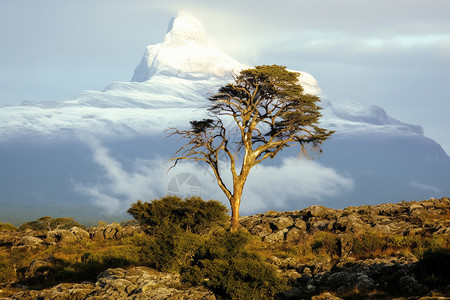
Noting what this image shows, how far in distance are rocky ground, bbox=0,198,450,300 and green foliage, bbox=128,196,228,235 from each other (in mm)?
2170

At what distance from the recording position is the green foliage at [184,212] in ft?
99.7

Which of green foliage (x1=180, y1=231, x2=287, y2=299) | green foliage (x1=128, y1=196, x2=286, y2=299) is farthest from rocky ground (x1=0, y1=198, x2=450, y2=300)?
green foliage (x1=128, y1=196, x2=286, y2=299)

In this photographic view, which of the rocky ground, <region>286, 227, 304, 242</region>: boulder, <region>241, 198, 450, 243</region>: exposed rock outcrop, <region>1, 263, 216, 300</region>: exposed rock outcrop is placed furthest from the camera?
<region>286, 227, 304, 242</region>: boulder

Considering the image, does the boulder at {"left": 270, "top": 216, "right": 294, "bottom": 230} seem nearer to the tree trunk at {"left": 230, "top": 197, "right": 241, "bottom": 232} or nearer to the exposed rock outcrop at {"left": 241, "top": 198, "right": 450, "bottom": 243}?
the exposed rock outcrop at {"left": 241, "top": 198, "right": 450, "bottom": 243}

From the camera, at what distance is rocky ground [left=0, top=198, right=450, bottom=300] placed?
13961mm

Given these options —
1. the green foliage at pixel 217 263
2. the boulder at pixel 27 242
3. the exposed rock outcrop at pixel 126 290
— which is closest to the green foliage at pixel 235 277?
the green foliage at pixel 217 263

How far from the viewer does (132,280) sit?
49.3 feet

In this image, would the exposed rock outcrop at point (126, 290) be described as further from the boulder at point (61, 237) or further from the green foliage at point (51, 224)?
the green foliage at point (51, 224)

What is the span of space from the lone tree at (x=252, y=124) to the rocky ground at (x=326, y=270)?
5311 mm

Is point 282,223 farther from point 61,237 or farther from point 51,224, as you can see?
point 51,224

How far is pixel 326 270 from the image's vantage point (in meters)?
18.8

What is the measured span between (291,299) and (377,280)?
135 inches

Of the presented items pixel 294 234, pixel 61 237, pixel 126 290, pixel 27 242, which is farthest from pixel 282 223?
pixel 126 290

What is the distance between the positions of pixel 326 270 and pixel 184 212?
14.2m
